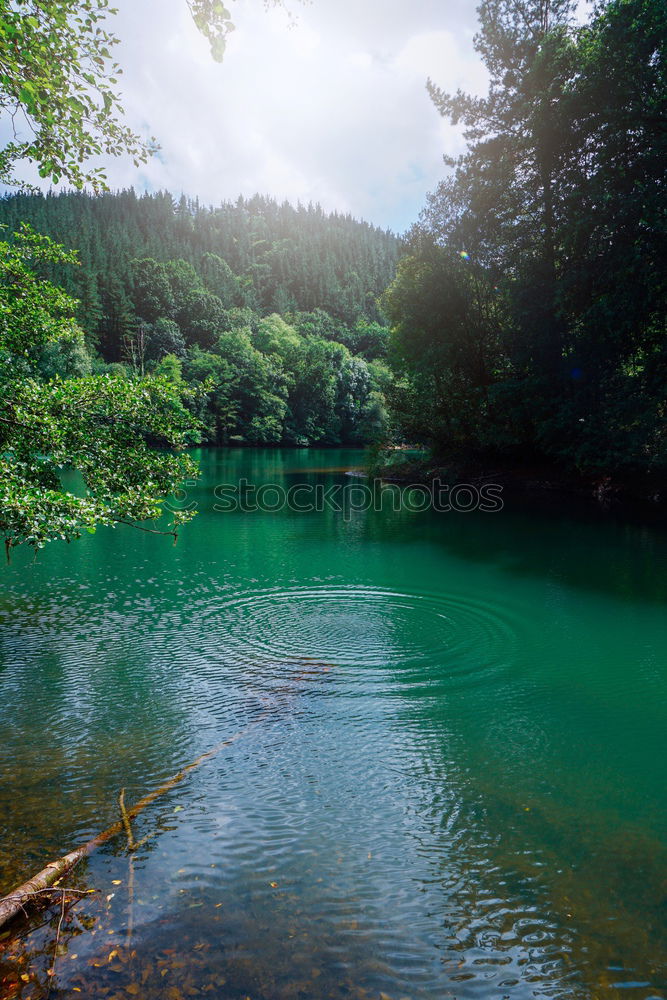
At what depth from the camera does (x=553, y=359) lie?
25500 mm

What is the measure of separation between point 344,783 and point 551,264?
25.6 meters

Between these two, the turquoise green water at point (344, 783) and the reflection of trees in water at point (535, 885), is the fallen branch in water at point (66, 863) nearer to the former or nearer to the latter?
the turquoise green water at point (344, 783)

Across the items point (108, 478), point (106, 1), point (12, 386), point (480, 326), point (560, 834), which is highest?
point (480, 326)

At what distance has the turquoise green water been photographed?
3.66 meters

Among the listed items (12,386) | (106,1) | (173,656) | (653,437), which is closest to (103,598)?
(173,656)

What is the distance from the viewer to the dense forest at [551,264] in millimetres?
21000

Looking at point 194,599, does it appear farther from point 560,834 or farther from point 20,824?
point 560,834

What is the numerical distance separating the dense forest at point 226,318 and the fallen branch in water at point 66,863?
112 feet

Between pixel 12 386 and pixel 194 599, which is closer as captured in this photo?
pixel 12 386

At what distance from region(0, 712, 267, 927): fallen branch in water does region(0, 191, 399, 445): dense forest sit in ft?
112

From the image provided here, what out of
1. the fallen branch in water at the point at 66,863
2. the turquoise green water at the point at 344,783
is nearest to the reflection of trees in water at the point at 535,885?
the turquoise green water at the point at 344,783

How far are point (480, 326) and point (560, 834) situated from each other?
28753mm

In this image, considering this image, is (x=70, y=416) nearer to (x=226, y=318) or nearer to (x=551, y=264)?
(x=551, y=264)

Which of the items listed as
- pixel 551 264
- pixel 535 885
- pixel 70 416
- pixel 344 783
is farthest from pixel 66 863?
pixel 551 264
